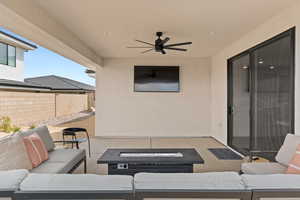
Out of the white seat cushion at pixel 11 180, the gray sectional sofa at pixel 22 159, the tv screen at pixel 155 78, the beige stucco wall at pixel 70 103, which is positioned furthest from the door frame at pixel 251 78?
the beige stucco wall at pixel 70 103

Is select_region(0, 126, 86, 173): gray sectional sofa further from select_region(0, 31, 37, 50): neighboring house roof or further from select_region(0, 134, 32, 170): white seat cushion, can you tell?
select_region(0, 31, 37, 50): neighboring house roof

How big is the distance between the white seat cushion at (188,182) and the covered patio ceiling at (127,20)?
238 cm

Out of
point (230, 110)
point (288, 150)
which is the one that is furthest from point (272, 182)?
point (230, 110)

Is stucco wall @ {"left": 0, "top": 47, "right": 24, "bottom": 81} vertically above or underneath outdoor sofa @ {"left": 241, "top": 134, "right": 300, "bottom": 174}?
above

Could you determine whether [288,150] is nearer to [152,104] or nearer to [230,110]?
[230,110]

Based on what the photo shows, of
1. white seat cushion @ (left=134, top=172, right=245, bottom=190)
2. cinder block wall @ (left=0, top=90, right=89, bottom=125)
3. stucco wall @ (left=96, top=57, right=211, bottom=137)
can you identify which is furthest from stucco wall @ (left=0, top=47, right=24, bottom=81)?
white seat cushion @ (left=134, top=172, right=245, bottom=190)

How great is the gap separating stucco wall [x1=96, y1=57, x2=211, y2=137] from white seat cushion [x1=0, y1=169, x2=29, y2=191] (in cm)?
621

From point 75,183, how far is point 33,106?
7663 millimetres

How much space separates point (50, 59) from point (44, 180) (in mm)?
13388

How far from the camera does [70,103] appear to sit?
1266 cm

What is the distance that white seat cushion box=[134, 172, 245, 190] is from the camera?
1275mm

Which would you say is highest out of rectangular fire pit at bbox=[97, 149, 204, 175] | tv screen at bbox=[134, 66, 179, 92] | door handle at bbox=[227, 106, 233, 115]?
tv screen at bbox=[134, 66, 179, 92]

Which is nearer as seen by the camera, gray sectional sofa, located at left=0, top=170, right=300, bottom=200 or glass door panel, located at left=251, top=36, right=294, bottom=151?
gray sectional sofa, located at left=0, top=170, right=300, bottom=200

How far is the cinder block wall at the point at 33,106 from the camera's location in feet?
21.1
